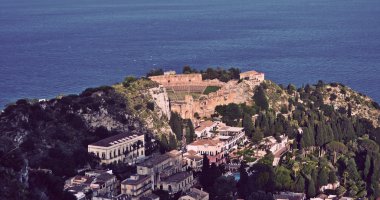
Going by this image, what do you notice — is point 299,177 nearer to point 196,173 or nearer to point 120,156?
point 196,173

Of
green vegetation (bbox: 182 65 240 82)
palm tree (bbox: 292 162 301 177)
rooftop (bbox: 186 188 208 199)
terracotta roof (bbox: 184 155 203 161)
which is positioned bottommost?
palm tree (bbox: 292 162 301 177)

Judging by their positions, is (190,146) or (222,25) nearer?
(190,146)

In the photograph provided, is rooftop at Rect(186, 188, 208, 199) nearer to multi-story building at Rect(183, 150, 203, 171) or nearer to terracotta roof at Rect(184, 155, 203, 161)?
multi-story building at Rect(183, 150, 203, 171)

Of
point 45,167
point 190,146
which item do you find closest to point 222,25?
point 190,146

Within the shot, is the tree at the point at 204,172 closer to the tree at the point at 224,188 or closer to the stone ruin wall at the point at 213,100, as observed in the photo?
the tree at the point at 224,188

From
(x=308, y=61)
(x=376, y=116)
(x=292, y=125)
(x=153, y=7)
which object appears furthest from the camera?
(x=153, y=7)

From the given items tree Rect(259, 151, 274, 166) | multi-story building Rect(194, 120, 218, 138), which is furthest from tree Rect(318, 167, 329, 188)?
multi-story building Rect(194, 120, 218, 138)

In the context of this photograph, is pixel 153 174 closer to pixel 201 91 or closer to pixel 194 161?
pixel 194 161
